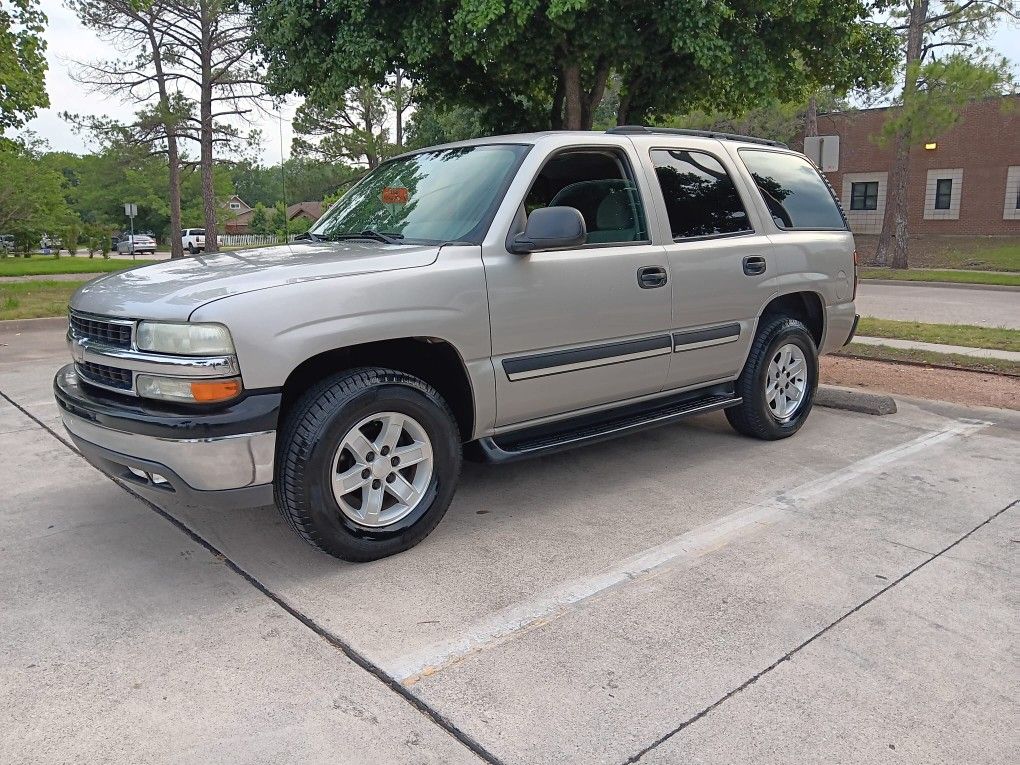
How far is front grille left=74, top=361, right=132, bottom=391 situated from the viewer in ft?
11.3

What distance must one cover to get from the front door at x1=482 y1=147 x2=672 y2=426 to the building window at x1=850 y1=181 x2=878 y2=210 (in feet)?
114

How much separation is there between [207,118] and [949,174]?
27.6 meters

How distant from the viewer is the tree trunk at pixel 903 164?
2230 cm

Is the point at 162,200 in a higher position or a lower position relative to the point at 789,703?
higher

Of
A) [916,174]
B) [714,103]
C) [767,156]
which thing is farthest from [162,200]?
[767,156]

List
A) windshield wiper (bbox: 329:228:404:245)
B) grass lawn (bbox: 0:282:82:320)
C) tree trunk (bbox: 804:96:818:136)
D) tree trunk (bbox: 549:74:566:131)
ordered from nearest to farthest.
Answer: windshield wiper (bbox: 329:228:404:245) → tree trunk (bbox: 549:74:566:131) → grass lawn (bbox: 0:282:82:320) → tree trunk (bbox: 804:96:818:136)

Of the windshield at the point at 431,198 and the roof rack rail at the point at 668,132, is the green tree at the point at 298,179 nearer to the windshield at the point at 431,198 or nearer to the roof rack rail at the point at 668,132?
the windshield at the point at 431,198

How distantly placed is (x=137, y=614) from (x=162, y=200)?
65823mm

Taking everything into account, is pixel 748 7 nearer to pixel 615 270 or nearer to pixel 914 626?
pixel 615 270

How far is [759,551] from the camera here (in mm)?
3822

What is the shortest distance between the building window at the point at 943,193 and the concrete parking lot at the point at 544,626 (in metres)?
32.4

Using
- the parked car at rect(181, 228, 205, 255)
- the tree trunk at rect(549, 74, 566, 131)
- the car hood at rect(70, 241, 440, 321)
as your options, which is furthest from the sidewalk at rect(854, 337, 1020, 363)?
the parked car at rect(181, 228, 205, 255)

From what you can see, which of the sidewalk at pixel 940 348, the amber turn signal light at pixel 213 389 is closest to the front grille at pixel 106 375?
the amber turn signal light at pixel 213 389

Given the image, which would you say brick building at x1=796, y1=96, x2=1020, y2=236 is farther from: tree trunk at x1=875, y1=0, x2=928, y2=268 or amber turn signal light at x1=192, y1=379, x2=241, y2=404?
amber turn signal light at x1=192, y1=379, x2=241, y2=404
